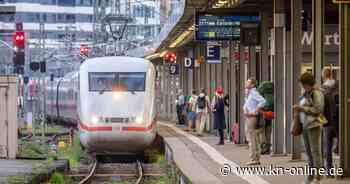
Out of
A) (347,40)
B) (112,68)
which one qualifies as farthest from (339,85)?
(112,68)

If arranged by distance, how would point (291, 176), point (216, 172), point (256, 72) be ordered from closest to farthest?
point (291, 176)
point (216, 172)
point (256, 72)

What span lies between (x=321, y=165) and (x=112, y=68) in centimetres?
1743

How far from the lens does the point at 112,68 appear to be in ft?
102

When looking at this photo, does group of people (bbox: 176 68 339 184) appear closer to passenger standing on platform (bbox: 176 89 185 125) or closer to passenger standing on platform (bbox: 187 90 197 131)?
passenger standing on platform (bbox: 187 90 197 131)

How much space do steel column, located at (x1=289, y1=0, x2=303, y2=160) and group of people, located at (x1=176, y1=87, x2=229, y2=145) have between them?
8.78 m

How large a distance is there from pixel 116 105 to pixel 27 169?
22.1 feet

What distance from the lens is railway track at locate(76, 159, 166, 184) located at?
85.9 feet

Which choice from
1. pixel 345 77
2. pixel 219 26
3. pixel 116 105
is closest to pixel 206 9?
pixel 219 26

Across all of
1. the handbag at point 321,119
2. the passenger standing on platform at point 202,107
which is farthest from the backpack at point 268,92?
the passenger standing on platform at point 202,107

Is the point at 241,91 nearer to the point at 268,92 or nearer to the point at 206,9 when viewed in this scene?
the point at 206,9

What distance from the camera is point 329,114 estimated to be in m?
15.3

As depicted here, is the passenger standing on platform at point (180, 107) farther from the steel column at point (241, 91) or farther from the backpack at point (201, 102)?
the steel column at point (241, 91)

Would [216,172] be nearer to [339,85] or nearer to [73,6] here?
[339,85]

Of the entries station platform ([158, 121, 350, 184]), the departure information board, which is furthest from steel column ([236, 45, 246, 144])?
the departure information board
